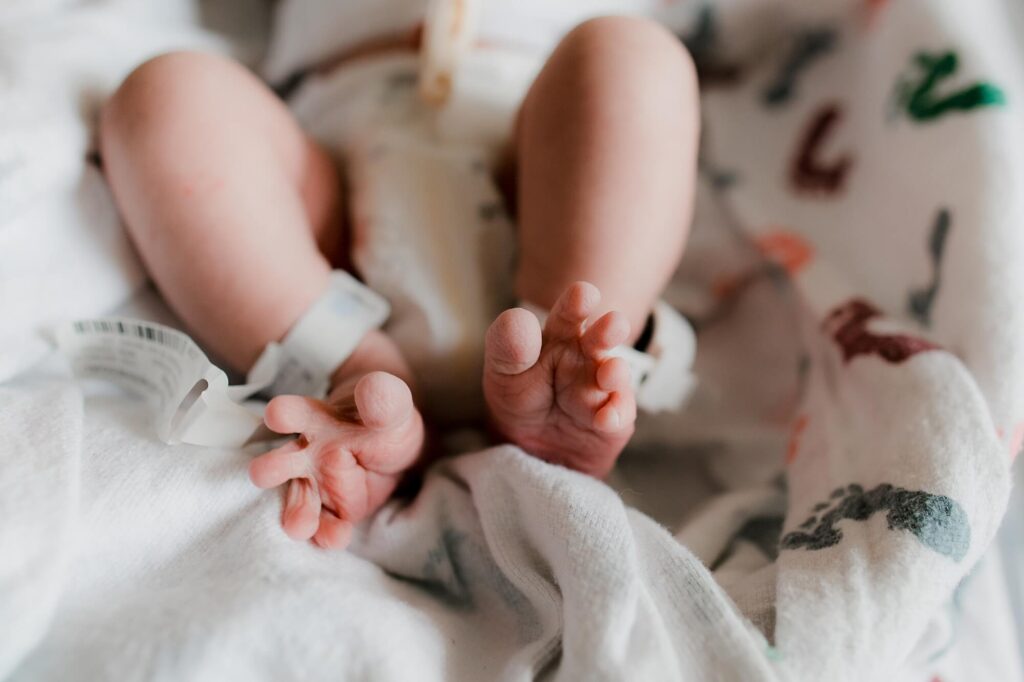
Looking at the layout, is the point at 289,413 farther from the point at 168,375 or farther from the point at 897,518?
the point at 897,518

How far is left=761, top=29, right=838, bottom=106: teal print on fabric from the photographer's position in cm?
81

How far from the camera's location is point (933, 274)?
656 millimetres

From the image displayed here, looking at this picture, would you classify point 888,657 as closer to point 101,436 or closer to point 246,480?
Answer: point 246,480

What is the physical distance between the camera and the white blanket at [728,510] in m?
0.44

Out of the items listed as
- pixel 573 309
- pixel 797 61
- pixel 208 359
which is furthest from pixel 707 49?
pixel 208 359

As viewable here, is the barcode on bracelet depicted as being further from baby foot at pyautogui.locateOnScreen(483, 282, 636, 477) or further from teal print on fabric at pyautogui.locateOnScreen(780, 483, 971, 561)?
teal print on fabric at pyautogui.locateOnScreen(780, 483, 971, 561)

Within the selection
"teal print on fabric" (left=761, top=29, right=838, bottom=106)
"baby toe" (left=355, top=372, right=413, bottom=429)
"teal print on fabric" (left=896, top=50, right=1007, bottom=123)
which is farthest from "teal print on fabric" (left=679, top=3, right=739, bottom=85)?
"baby toe" (left=355, top=372, right=413, bottom=429)

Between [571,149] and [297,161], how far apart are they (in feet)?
0.81

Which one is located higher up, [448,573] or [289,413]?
[289,413]

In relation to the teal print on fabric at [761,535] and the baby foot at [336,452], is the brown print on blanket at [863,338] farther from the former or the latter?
the baby foot at [336,452]

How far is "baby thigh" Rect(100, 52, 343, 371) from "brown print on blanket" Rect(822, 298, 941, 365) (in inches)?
17.3

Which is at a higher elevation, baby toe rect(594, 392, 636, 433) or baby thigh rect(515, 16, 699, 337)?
baby thigh rect(515, 16, 699, 337)

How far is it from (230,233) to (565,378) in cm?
27

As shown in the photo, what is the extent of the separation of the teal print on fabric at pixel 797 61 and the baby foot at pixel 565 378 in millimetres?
490
